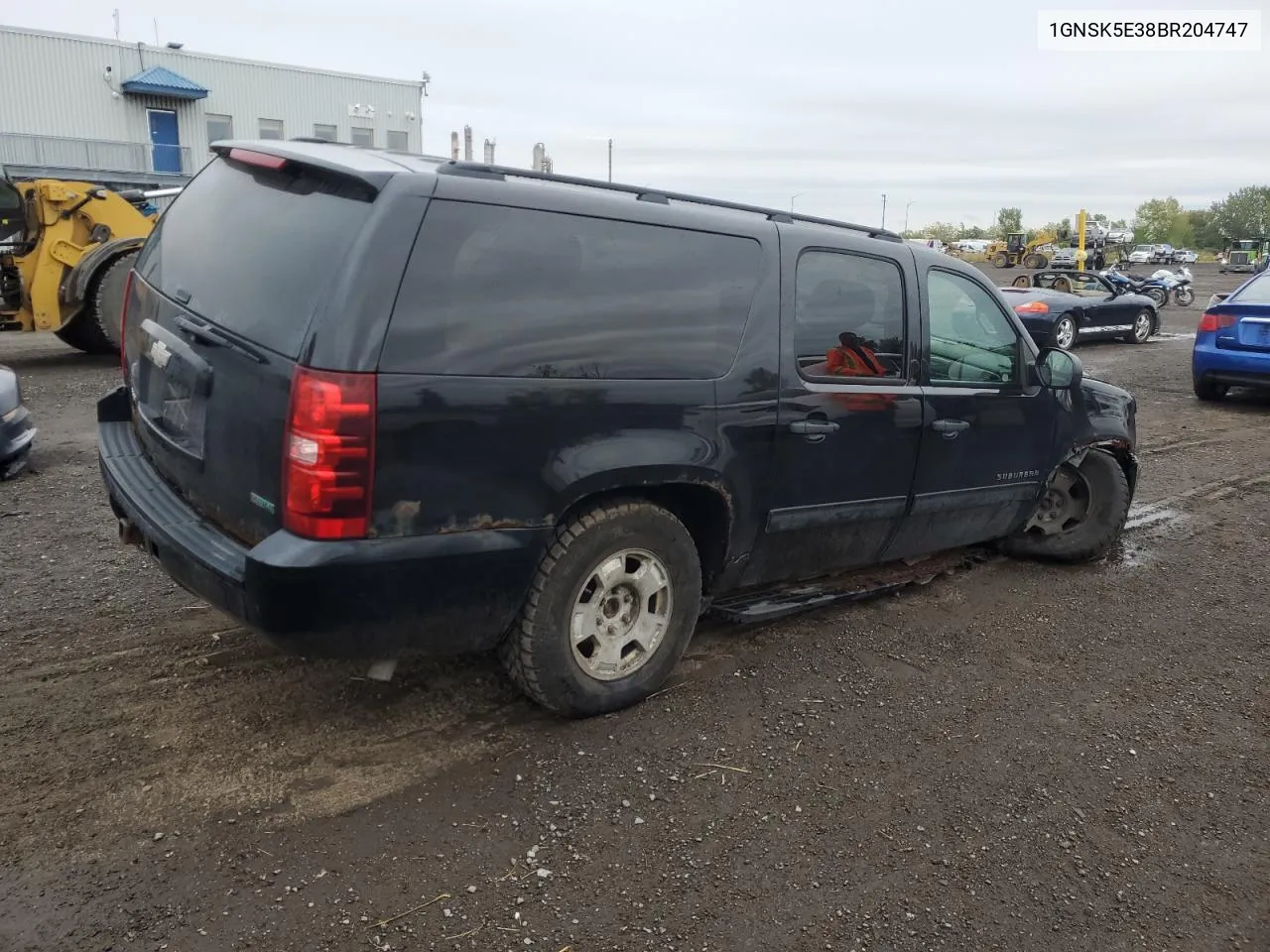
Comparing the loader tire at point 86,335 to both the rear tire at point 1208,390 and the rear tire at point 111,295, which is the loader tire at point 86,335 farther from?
the rear tire at point 1208,390

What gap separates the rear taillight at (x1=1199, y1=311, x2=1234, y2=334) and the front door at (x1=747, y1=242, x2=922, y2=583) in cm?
899

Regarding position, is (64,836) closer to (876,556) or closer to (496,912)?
(496,912)

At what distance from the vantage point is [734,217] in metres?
3.86

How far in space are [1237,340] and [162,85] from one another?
35502 millimetres

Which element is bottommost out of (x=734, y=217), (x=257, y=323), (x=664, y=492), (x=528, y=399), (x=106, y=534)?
(x=106, y=534)

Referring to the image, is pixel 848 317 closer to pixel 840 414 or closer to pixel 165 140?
pixel 840 414

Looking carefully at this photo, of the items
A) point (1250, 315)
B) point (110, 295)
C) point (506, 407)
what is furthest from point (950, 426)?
point (110, 295)

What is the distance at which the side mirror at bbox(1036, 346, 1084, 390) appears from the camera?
5.15 metres

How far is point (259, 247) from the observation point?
321 centimetres

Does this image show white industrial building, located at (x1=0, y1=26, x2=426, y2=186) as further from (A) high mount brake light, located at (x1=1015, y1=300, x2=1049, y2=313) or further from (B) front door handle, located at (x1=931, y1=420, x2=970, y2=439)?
(B) front door handle, located at (x1=931, y1=420, x2=970, y2=439)

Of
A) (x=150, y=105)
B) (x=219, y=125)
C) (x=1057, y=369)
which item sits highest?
(x=150, y=105)

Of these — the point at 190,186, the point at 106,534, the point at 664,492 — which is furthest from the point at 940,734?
the point at 106,534

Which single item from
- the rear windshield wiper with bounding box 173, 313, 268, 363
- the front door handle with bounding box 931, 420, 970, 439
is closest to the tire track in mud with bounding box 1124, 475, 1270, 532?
the front door handle with bounding box 931, 420, 970, 439

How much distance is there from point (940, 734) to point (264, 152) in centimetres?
319
